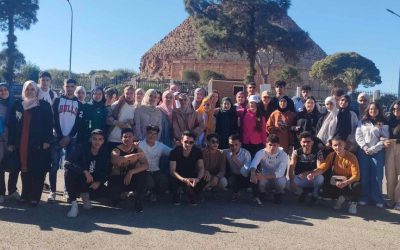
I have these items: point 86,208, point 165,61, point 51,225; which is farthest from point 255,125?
point 165,61

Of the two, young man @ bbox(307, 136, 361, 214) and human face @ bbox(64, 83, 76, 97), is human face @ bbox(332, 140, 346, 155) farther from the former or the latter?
human face @ bbox(64, 83, 76, 97)

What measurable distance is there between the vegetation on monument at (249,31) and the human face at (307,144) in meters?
28.7

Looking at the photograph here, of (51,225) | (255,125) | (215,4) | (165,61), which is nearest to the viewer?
(51,225)

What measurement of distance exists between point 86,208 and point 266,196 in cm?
295

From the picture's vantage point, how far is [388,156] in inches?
301

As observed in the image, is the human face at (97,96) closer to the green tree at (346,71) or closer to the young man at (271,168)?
the young man at (271,168)

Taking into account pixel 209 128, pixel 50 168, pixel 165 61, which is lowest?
pixel 50 168

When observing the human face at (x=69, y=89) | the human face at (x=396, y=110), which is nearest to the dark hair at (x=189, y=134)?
the human face at (x=69, y=89)

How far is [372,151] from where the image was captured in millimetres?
7469

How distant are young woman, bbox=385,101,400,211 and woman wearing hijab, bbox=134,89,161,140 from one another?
3726 mm

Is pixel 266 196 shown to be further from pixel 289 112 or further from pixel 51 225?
pixel 51 225

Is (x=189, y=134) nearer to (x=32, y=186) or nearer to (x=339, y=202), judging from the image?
(x=32, y=186)

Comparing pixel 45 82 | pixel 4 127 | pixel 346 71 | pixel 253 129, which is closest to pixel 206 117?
pixel 253 129

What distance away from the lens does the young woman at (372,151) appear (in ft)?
24.6
